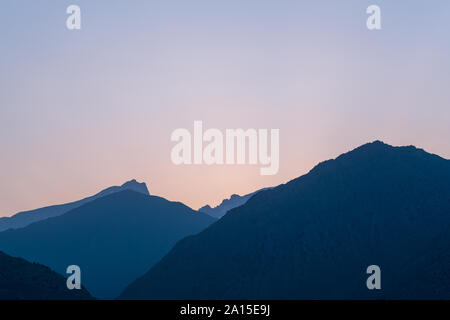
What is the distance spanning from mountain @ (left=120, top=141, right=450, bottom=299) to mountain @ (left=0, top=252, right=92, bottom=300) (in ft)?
169

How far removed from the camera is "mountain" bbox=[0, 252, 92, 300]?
72625 mm

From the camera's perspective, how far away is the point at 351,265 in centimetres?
12425

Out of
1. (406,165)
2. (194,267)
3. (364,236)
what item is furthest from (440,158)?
(194,267)

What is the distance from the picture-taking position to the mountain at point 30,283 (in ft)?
238

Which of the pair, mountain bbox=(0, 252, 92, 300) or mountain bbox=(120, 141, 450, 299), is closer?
mountain bbox=(0, 252, 92, 300)

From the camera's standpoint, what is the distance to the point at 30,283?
76.6 meters

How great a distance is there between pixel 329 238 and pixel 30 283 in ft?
262

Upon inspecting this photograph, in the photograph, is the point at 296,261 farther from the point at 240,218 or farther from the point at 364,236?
the point at 240,218

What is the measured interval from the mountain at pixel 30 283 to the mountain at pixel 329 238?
51.5 m

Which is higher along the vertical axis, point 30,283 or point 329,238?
point 329,238

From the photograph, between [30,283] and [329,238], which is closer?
[30,283]

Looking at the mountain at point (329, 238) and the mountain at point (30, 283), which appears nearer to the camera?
the mountain at point (30, 283)
